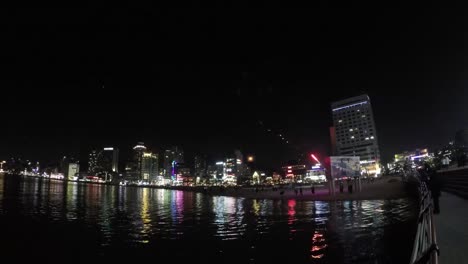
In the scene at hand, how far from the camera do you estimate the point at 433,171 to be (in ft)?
41.4

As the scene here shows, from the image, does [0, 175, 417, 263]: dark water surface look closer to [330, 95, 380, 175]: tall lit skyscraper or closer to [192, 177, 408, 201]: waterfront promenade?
[192, 177, 408, 201]: waterfront promenade

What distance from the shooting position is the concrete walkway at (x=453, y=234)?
696 centimetres

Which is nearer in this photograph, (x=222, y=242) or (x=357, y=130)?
(x=222, y=242)

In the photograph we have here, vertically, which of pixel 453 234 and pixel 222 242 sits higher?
pixel 453 234

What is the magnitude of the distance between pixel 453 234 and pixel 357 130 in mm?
160772

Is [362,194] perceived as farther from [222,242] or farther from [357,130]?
[357,130]

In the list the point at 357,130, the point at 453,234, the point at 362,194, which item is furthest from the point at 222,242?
the point at 357,130

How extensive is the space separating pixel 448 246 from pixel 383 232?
821 centimetres

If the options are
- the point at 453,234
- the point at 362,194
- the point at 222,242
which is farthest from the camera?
the point at 362,194

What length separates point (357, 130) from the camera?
6309 inches

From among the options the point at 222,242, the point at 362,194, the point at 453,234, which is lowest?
the point at 362,194

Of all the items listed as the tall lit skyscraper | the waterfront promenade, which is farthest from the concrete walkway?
the tall lit skyscraper

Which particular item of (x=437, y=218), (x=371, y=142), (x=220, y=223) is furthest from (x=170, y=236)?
(x=371, y=142)

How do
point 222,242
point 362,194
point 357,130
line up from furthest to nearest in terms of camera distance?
point 357,130 → point 362,194 → point 222,242
